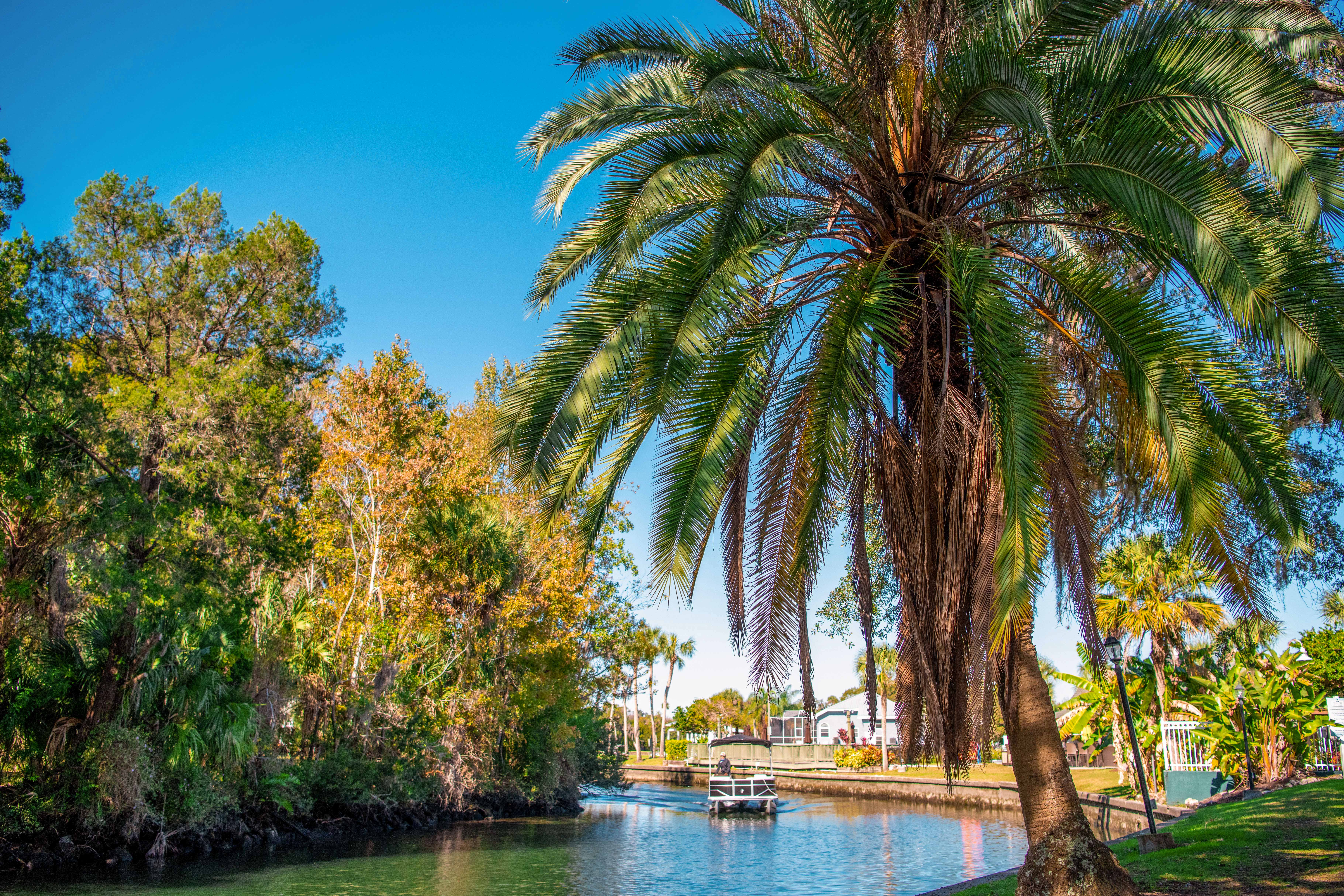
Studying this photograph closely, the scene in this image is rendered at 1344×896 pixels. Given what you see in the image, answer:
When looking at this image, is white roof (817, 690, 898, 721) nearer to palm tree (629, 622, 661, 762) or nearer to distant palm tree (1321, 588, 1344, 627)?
palm tree (629, 622, 661, 762)

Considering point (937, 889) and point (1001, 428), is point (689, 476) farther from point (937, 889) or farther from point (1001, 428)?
point (937, 889)

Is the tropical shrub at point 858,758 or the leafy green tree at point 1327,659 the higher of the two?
the leafy green tree at point 1327,659

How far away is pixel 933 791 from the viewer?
32.2 metres

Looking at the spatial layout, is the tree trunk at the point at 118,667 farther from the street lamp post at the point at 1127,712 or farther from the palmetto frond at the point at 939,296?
the street lamp post at the point at 1127,712

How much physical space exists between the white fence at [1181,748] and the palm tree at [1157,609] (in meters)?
0.48

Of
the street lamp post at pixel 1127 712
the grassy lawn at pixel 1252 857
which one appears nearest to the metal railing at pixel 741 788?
the street lamp post at pixel 1127 712

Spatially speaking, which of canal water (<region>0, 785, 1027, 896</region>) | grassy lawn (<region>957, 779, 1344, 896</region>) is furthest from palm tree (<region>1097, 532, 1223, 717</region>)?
grassy lawn (<region>957, 779, 1344, 896</region>)

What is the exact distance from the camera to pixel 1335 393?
5582 mm

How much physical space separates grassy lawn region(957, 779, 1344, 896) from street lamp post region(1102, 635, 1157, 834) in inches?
16.3

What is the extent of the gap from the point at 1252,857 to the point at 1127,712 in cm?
558

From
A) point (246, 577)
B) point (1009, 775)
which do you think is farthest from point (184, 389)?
point (1009, 775)

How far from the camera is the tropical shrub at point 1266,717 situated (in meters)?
17.7

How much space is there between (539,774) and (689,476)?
25.5 metres

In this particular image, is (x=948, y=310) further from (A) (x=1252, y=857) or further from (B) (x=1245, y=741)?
(B) (x=1245, y=741)
